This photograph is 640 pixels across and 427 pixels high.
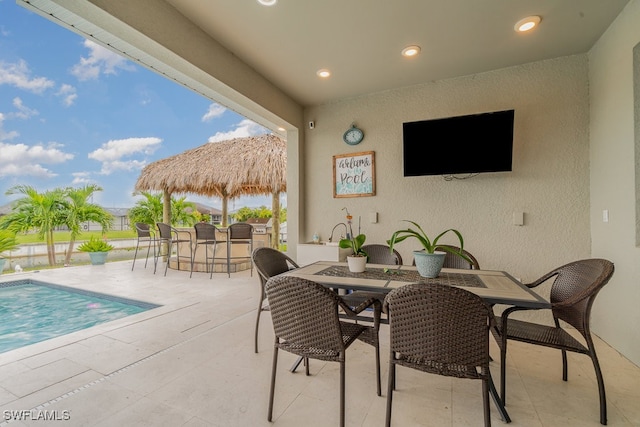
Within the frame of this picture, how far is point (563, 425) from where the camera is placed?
1506 mm

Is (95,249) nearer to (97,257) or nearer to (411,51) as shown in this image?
(97,257)

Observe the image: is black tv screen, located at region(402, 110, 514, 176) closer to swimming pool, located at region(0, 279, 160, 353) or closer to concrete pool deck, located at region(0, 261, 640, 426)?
concrete pool deck, located at region(0, 261, 640, 426)

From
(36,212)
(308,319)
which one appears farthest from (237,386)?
(36,212)

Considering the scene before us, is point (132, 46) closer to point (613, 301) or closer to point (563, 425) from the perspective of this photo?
→ point (563, 425)

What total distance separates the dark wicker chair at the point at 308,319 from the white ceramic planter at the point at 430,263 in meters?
0.73

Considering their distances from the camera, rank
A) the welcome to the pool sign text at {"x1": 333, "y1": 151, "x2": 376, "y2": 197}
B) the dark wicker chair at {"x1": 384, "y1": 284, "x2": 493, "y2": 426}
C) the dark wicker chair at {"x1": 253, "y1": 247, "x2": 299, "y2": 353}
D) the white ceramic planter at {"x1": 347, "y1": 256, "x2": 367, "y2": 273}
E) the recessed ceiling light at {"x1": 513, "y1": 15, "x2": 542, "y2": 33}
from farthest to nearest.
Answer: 1. the welcome to the pool sign text at {"x1": 333, "y1": 151, "x2": 376, "y2": 197}
2. the recessed ceiling light at {"x1": 513, "y1": 15, "x2": 542, "y2": 33}
3. the dark wicker chair at {"x1": 253, "y1": 247, "x2": 299, "y2": 353}
4. the white ceramic planter at {"x1": 347, "y1": 256, "x2": 367, "y2": 273}
5. the dark wicker chair at {"x1": 384, "y1": 284, "x2": 493, "y2": 426}

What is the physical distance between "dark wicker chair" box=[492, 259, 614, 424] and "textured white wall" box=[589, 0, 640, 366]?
747 millimetres

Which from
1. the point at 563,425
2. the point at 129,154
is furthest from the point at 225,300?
the point at 129,154

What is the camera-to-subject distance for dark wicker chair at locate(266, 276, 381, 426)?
141 centimetres

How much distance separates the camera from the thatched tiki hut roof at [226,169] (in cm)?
657

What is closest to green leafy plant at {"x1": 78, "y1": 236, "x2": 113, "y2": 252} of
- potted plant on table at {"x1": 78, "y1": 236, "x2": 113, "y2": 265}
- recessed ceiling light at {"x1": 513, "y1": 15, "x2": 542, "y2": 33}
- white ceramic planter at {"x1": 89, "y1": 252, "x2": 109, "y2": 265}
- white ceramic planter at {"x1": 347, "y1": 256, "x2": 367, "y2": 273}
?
potted plant on table at {"x1": 78, "y1": 236, "x2": 113, "y2": 265}

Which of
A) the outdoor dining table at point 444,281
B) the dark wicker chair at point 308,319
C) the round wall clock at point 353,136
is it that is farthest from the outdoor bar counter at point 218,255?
the dark wicker chair at point 308,319

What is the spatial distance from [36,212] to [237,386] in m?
7.54

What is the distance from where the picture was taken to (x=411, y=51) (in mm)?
2848
